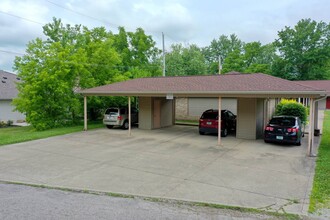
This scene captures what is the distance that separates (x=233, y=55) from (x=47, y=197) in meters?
42.4

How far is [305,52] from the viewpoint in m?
43.3

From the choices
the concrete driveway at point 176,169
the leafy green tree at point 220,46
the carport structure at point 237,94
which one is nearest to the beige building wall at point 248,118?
the carport structure at point 237,94

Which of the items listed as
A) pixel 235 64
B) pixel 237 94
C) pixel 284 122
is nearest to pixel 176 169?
pixel 237 94

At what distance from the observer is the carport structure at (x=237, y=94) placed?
11047mm

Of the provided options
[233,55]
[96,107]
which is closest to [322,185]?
[96,107]

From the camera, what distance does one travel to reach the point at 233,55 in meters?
44.1

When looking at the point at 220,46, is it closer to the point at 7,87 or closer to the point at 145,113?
the point at 7,87

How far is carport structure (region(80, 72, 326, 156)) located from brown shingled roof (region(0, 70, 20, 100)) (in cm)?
1317

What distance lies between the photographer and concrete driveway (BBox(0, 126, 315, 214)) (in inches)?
251

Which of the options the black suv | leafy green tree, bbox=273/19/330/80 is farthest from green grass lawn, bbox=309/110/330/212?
leafy green tree, bbox=273/19/330/80

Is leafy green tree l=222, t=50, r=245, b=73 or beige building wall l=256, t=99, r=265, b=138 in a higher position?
leafy green tree l=222, t=50, r=245, b=73

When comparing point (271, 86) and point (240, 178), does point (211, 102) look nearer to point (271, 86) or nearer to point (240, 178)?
point (271, 86)

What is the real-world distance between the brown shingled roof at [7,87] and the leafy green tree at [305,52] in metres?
39.7

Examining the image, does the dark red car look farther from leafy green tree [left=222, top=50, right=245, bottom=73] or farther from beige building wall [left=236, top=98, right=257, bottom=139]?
leafy green tree [left=222, top=50, right=245, bottom=73]
